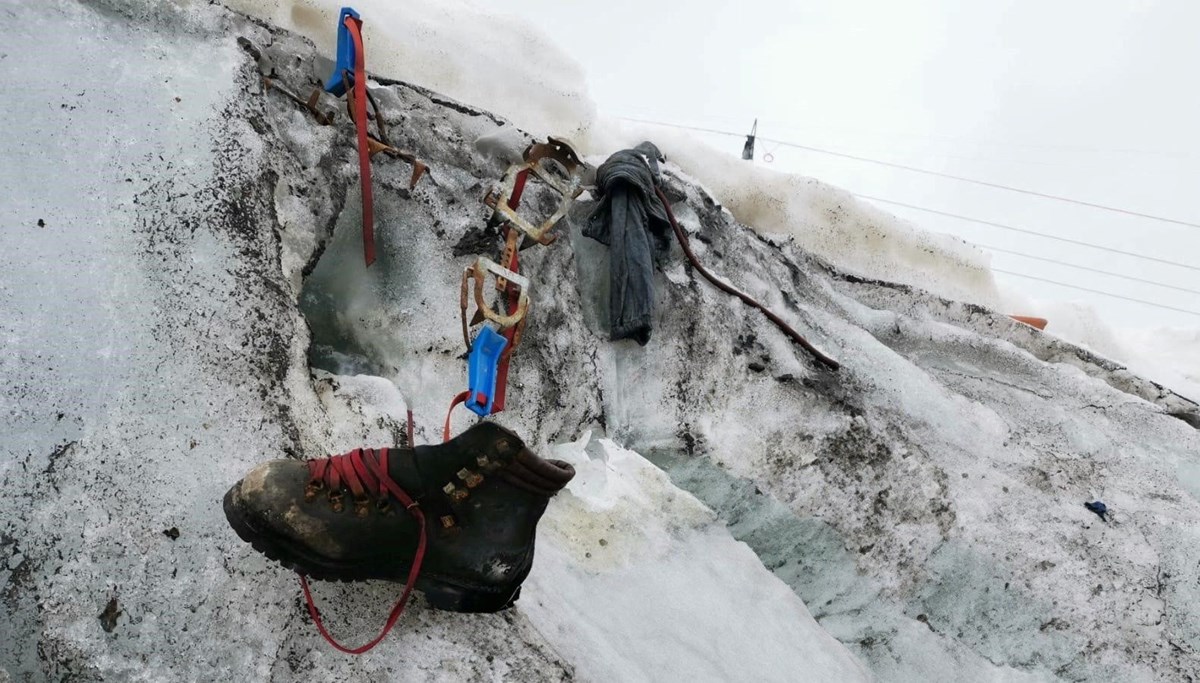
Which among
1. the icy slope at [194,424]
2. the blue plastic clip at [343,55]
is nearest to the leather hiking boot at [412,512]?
the icy slope at [194,424]

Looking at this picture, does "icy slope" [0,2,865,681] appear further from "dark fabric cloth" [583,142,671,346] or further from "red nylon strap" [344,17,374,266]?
"dark fabric cloth" [583,142,671,346]

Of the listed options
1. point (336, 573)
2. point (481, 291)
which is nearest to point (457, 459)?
point (336, 573)

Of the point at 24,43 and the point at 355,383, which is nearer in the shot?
the point at 24,43

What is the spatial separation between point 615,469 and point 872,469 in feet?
3.67

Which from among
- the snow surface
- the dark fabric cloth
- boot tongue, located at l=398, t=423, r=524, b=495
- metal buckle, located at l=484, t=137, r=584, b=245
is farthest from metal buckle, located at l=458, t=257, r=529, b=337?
the snow surface

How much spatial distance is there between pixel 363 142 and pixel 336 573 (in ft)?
5.16

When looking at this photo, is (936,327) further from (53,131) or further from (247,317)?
(53,131)

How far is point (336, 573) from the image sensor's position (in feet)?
6.11

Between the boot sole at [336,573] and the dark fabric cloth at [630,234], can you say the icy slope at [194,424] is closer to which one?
the boot sole at [336,573]

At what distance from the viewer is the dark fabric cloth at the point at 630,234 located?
3250 mm

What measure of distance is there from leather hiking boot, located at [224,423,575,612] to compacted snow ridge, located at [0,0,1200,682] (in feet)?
0.66

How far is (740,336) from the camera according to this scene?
3555 millimetres

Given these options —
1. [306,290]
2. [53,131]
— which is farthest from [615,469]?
[53,131]

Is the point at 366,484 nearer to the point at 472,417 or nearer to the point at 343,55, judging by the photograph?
the point at 472,417
